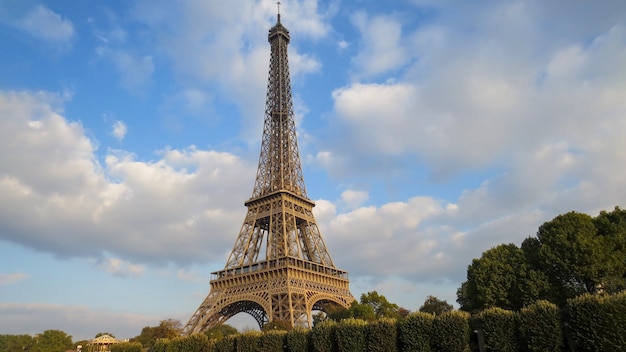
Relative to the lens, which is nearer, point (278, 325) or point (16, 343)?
point (278, 325)

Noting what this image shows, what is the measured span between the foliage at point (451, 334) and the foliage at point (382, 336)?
2.35m

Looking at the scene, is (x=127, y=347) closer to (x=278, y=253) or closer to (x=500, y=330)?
(x=278, y=253)

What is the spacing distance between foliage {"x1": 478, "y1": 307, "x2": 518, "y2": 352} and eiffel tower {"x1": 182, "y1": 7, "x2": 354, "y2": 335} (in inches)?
904

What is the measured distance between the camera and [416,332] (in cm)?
2567

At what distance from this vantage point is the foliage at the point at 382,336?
85.0 feet

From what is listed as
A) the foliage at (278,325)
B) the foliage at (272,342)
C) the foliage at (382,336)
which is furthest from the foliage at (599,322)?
the foliage at (278,325)

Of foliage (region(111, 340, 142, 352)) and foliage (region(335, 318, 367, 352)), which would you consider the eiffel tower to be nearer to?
foliage (region(111, 340, 142, 352))

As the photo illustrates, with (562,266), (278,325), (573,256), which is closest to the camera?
(573,256)

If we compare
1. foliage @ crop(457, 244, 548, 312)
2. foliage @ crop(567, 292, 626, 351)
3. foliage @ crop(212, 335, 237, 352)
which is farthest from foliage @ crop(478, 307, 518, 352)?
foliage @ crop(212, 335, 237, 352)

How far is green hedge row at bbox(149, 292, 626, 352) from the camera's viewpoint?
20.8 meters

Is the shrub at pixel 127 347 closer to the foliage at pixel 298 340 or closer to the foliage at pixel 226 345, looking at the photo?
the foliage at pixel 226 345

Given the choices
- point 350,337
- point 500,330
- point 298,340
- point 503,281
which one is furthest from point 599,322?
point 298,340

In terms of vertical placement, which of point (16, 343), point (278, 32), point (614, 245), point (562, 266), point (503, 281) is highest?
point (278, 32)

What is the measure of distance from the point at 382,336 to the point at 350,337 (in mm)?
2018
